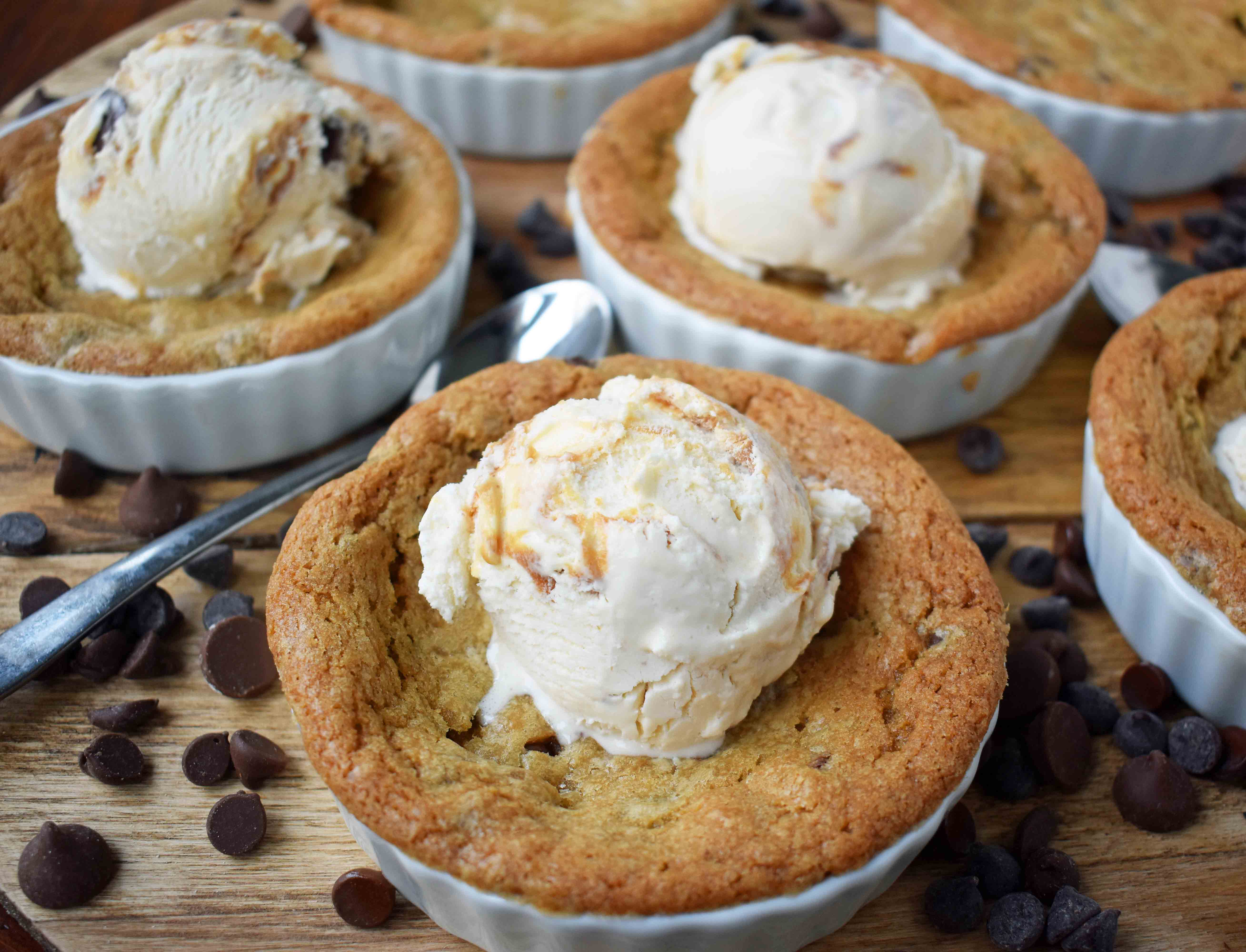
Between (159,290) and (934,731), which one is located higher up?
(159,290)

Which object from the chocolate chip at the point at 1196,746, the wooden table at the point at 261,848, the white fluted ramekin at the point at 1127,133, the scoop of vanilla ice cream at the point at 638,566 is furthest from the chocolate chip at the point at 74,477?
the white fluted ramekin at the point at 1127,133

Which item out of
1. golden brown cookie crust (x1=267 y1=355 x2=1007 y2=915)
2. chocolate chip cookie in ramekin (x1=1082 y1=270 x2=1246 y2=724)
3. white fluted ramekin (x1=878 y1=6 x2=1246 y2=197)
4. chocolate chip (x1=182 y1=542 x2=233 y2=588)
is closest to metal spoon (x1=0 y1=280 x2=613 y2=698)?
chocolate chip (x1=182 y1=542 x2=233 y2=588)

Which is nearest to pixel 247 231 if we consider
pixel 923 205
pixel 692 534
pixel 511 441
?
pixel 511 441

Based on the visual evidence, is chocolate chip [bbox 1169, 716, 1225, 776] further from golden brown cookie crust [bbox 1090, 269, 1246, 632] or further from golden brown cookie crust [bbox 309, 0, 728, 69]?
golden brown cookie crust [bbox 309, 0, 728, 69]

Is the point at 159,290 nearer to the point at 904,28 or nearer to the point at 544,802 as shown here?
the point at 544,802

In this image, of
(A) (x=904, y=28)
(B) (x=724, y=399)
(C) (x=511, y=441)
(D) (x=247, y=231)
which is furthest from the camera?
(A) (x=904, y=28)
